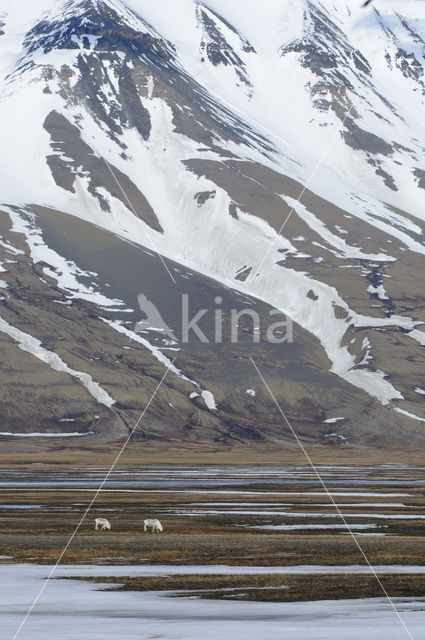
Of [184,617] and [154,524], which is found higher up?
[184,617]

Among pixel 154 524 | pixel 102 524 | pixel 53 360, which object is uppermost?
pixel 154 524

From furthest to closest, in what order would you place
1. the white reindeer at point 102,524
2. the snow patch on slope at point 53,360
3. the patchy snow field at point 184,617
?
the snow patch on slope at point 53,360
the white reindeer at point 102,524
the patchy snow field at point 184,617

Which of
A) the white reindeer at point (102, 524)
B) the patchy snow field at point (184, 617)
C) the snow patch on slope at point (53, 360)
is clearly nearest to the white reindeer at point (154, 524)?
the white reindeer at point (102, 524)

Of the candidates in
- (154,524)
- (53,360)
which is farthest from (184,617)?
(53,360)

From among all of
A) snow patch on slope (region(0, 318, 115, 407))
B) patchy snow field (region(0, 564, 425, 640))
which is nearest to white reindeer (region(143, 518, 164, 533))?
patchy snow field (region(0, 564, 425, 640))

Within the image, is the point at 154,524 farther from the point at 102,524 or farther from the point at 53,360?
the point at 53,360

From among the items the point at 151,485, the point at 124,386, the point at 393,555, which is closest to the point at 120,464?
the point at 151,485

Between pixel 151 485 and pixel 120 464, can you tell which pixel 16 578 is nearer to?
pixel 151 485

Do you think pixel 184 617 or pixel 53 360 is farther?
pixel 53 360

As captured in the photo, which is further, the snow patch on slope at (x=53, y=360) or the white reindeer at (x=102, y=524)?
the snow patch on slope at (x=53, y=360)

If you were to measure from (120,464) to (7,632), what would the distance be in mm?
105304

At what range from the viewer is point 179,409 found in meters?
186

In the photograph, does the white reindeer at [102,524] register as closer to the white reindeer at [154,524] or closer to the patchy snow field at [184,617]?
the white reindeer at [154,524]

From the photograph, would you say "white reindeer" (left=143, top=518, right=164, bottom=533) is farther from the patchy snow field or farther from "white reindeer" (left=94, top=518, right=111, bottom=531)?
the patchy snow field
